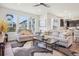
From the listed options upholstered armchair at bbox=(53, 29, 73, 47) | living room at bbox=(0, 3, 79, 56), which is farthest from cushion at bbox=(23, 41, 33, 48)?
upholstered armchair at bbox=(53, 29, 73, 47)

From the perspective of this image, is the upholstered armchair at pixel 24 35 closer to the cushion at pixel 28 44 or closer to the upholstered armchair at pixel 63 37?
the cushion at pixel 28 44

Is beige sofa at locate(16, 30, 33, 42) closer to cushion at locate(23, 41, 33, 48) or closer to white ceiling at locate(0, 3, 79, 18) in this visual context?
cushion at locate(23, 41, 33, 48)

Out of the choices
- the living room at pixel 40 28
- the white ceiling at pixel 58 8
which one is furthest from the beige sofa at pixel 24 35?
the white ceiling at pixel 58 8

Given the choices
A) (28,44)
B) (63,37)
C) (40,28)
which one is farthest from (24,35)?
(63,37)

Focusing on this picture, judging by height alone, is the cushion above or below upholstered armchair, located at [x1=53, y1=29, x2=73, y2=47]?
below

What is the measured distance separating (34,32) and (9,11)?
506 millimetres

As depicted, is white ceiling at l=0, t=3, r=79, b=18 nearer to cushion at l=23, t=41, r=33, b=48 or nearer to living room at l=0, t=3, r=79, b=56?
living room at l=0, t=3, r=79, b=56

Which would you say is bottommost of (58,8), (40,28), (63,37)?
(63,37)

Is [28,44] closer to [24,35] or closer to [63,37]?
[24,35]

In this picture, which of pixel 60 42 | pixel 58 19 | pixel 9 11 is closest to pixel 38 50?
pixel 60 42

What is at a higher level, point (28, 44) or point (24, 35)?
point (24, 35)

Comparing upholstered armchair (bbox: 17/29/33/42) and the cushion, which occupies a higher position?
upholstered armchair (bbox: 17/29/33/42)

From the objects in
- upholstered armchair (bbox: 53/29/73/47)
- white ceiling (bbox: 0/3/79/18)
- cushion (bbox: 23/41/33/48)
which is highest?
white ceiling (bbox: 0/3/79/18)

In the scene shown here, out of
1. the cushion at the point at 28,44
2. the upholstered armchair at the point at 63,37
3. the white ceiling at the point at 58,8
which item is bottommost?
the cushion at the point at 28,44
